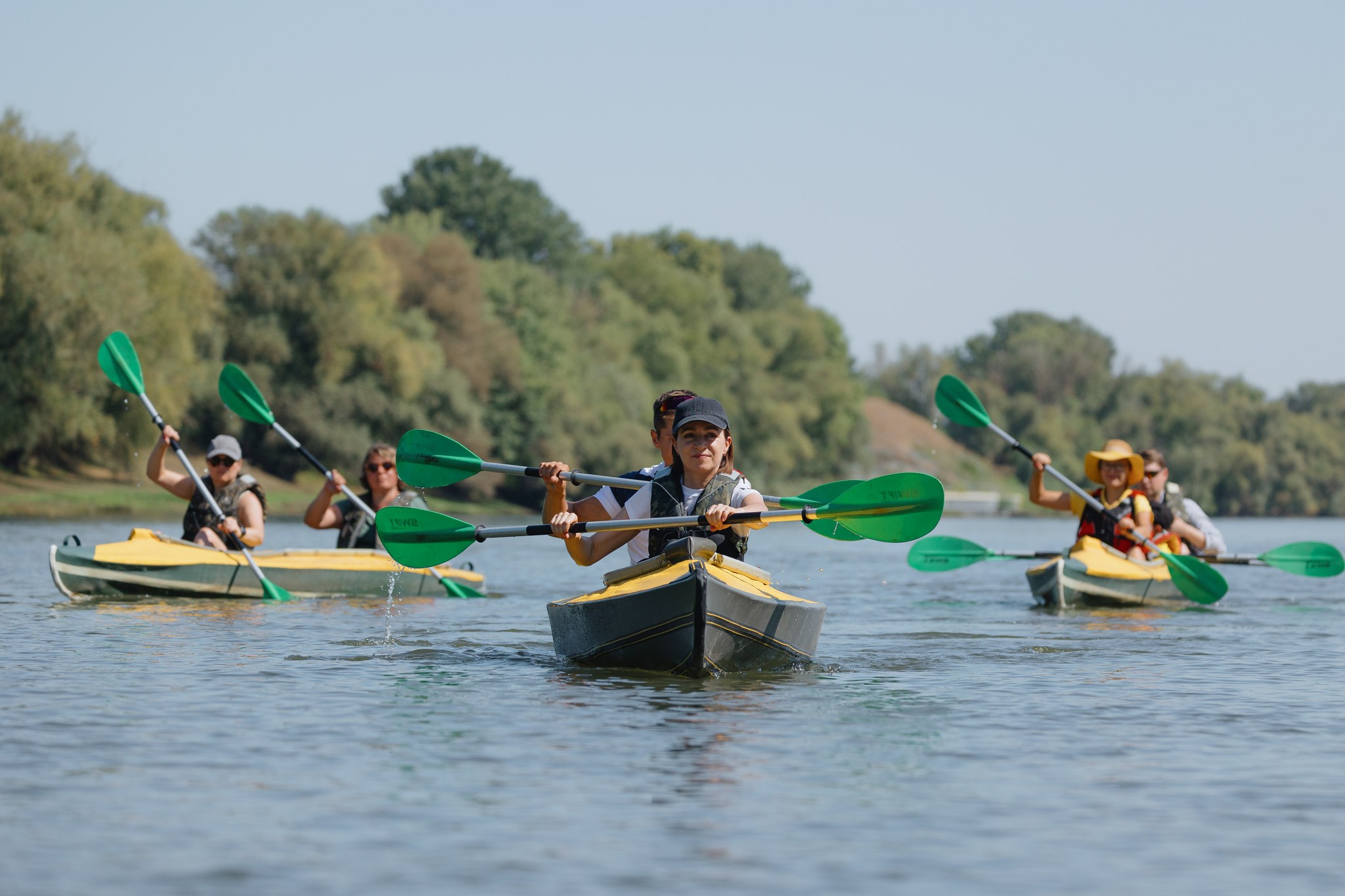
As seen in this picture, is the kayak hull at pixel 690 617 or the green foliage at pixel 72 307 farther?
the green foliage at pixel 72 307

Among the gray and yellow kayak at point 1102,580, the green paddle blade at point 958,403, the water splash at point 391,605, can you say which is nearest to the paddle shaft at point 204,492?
the water splash at point 391,605

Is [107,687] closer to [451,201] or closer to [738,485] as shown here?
[738,485]

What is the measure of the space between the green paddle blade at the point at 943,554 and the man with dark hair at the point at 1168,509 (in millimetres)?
1771

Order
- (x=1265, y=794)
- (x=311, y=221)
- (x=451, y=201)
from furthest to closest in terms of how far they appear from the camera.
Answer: (x=451, y=201)
(x=311, y=221)
(x=1265, y=794)

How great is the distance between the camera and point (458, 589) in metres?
14.2

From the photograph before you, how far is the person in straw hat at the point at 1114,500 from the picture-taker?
13.7 meters

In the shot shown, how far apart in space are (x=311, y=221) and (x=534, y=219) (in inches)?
1312

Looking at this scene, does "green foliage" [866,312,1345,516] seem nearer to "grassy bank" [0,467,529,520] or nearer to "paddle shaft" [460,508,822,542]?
"grassy bank" [0,467,529,520]

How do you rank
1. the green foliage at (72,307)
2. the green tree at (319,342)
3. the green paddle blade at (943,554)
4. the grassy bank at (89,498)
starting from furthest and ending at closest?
the green tree at (319,342) → the grassy bank at (89,498) → the green foliage at (72,307) → the green paddle blade at (943,554)

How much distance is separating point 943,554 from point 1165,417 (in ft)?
246

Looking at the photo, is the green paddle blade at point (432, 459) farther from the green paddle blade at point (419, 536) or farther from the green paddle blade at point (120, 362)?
the green paddle blade at point (120, 362)

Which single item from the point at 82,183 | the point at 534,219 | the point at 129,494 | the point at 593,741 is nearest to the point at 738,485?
the point at 593,741

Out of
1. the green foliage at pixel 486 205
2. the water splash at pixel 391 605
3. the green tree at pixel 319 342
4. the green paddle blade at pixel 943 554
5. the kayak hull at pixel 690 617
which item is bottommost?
the water splash at pixel 391 605

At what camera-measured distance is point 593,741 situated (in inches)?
249
